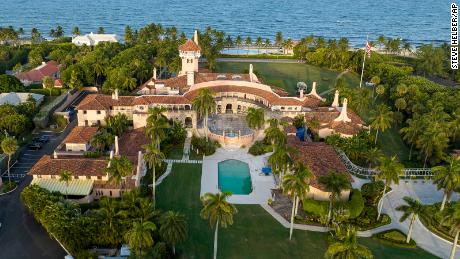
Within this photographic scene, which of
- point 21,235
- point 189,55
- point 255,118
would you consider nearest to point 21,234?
point 21,235

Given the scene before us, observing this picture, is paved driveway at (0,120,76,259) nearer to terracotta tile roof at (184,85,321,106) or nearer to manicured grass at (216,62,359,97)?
terracotta tile roof at (184,85,321,106)

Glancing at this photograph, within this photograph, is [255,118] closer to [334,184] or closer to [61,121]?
[334,184]

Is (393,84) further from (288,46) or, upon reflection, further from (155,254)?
(155,254)

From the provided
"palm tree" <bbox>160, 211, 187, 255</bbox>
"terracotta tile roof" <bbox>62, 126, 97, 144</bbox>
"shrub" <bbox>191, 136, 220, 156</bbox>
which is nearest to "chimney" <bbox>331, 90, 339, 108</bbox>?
"shrub" <bbox>191, 136, 220, 156</bbox>

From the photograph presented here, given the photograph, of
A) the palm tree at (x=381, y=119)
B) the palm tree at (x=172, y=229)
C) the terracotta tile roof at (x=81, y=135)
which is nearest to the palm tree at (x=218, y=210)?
the palm tree at (x=172, y=229)

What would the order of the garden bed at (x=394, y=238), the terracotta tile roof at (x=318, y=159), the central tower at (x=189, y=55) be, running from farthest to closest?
the central tower at (x=189, y=55)
the terracotta tile roof at (x=318, y=159)
the garden bed at (x=394, y=238)

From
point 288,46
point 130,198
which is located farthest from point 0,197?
point 288,46

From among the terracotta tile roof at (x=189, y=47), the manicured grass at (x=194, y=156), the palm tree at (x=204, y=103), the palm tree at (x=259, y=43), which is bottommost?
the manicured grass at (x=194, y=156)

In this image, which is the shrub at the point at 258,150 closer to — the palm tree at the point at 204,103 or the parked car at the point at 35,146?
the palm tree at the point at 204,103
